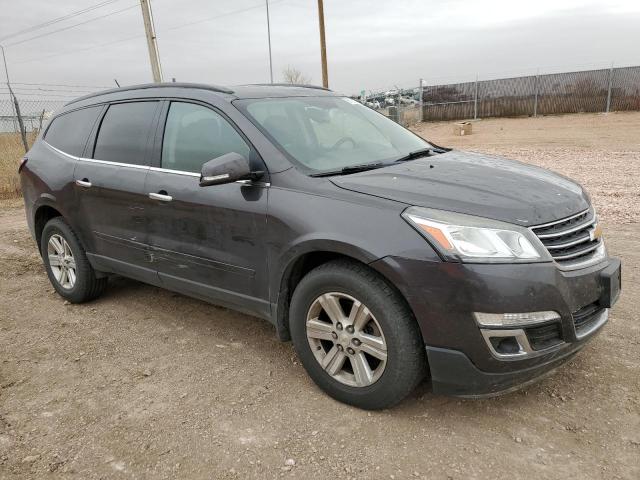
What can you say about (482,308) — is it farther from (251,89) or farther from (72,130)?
(72,130)

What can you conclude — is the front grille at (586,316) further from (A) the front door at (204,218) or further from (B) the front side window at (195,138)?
(B) the front side window at (195,138)

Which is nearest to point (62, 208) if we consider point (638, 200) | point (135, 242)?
point (135, 242)

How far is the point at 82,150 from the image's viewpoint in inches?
174

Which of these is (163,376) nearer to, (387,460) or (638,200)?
(387,460)

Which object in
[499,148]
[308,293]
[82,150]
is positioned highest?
[82,150]

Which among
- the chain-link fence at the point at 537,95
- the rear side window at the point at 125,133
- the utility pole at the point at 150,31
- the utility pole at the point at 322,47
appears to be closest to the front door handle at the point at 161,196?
the rear side window at the point at 125,133

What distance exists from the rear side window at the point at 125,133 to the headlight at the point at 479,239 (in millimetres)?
2298

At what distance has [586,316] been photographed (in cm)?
266

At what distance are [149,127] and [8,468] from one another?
231cm

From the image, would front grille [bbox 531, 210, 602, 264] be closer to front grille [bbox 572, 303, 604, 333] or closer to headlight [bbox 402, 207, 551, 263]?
headlight [bbox 402, 207, 551, 263]

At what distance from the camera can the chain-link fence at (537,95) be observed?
85.9ft

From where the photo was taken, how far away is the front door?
3.19 m

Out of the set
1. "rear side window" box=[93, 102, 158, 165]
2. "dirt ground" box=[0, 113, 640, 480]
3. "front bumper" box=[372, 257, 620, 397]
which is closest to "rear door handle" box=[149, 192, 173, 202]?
"rear side window" box=[93, 102, 158, 165]

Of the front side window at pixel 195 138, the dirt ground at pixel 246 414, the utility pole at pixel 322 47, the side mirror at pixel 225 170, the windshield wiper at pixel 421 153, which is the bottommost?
the dirt ground at pixel 246 414
